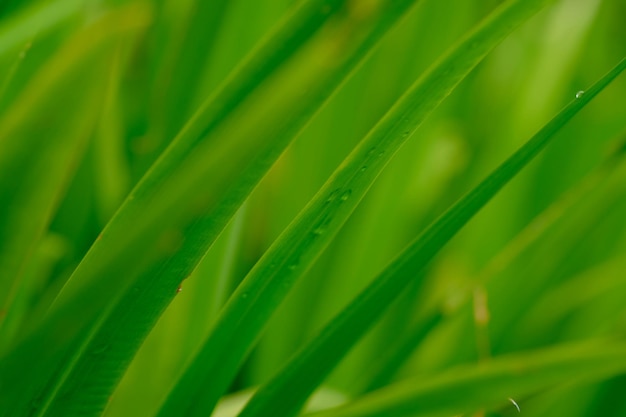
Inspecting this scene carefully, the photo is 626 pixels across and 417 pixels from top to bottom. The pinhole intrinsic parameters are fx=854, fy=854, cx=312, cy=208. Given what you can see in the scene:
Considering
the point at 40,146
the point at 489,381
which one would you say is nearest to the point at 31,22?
the point at 40,146

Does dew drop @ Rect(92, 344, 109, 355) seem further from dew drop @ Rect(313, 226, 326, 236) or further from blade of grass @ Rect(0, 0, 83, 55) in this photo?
blade of grass @ Rect(0, 0, 83, 55)

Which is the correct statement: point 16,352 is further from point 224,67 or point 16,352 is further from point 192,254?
point 224,67

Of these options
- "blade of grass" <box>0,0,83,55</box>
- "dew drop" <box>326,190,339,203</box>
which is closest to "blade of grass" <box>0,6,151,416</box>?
"dew drop" <box>326,190,339,203</box>

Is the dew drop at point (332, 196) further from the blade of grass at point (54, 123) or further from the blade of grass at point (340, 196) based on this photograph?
the blade of grass at point (54, 123)

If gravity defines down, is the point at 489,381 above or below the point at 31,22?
below

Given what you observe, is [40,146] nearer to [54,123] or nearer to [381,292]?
[54,123]

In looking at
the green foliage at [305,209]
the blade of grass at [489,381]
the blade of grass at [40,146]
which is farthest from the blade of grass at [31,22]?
the blade of grass at [489,381]
